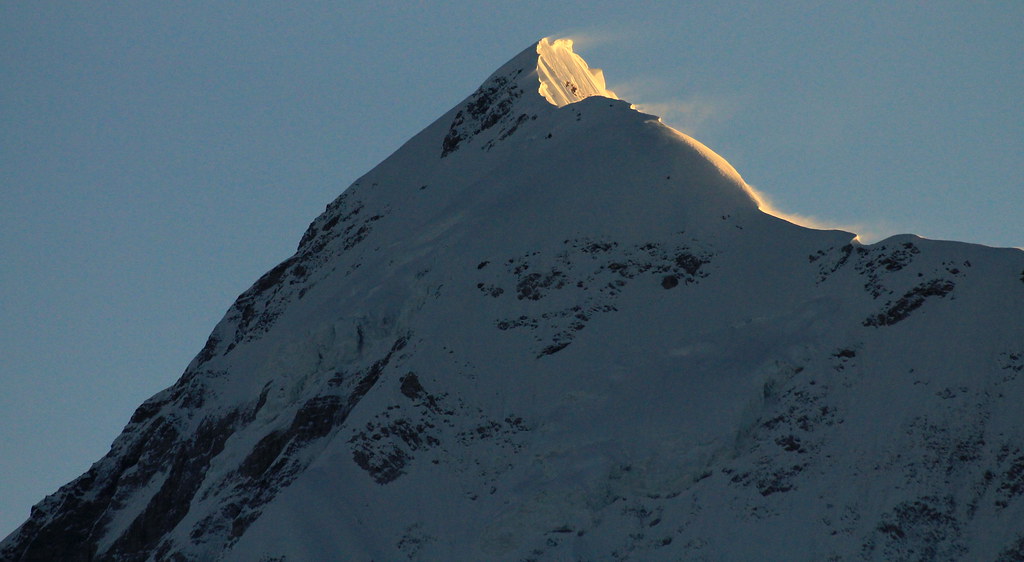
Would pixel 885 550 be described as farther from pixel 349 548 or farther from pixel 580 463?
pixel 349 548

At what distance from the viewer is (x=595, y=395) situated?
8225 centimetres

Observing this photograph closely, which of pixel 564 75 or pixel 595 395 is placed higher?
pixel 564 75

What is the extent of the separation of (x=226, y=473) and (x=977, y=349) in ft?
141

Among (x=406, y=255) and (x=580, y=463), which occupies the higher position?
(x=406, y=255)

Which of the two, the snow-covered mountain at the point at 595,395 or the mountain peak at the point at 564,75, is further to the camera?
the mountain peak at the point at 564,75

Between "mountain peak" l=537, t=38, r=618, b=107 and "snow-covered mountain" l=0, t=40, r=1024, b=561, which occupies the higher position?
"mountain peak" l=537, t=38, r=618, b=107

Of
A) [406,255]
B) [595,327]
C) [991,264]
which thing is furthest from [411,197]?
[991,264]

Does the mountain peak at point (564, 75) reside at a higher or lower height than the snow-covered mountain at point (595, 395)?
higher

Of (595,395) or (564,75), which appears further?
(564,75)

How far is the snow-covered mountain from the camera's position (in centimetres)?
7188

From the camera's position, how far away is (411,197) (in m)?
110

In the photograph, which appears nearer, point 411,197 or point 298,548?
point 298,548

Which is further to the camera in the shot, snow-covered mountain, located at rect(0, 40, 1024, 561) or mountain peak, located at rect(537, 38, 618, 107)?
mountain peak, located at rect(537, 38, 618, 107)

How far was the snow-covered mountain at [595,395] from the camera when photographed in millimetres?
71875
